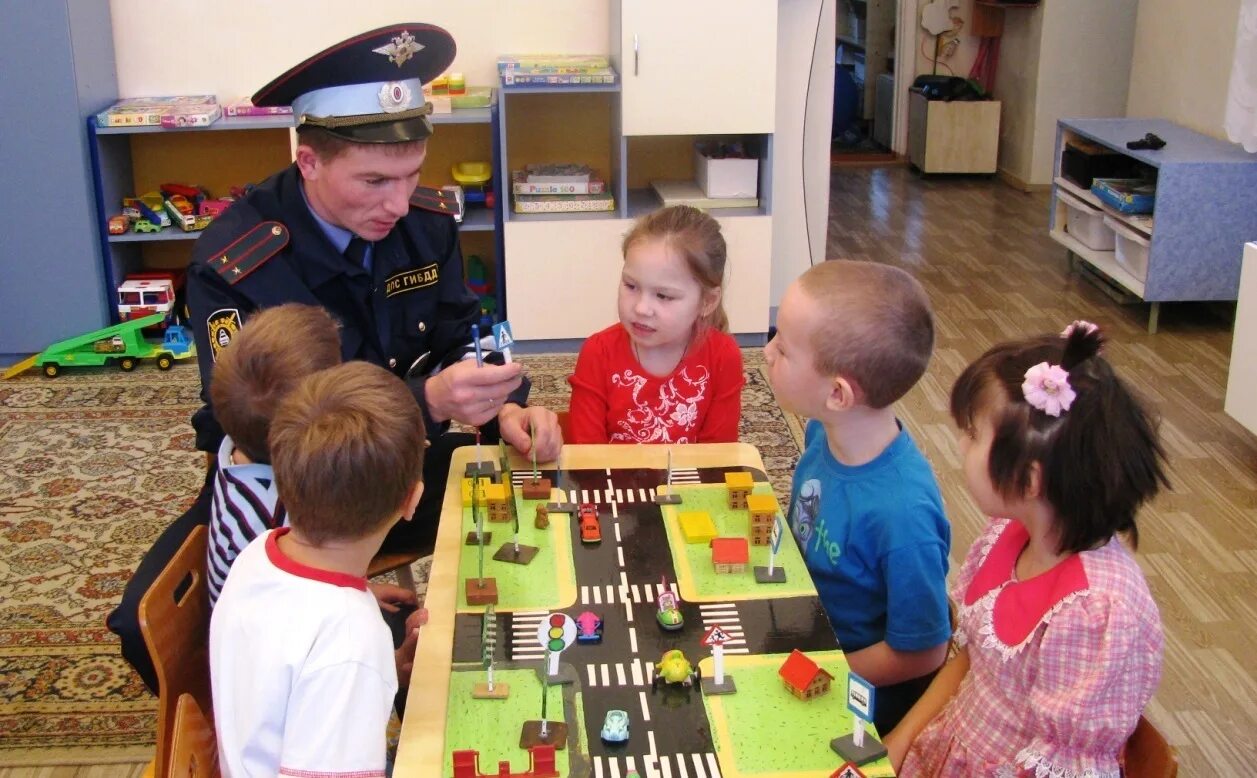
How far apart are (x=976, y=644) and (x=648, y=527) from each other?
463 millimetres

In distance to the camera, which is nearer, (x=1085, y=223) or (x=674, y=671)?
(x=674, y=671)

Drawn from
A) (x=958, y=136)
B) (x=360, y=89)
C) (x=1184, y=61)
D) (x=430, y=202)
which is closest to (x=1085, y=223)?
(x=1184, y=61)

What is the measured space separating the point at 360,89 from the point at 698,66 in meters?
2.11

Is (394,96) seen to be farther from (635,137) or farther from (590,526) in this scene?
(635,137)

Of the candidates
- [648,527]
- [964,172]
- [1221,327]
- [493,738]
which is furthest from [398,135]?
[964,172]

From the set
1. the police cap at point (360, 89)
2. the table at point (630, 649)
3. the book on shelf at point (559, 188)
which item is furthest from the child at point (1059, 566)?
the book on shelf at point (559, 188)

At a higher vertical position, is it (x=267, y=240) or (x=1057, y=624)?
(x=267, y=240)

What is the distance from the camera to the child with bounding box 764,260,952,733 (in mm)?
1770

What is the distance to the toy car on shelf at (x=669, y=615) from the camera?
1.55m

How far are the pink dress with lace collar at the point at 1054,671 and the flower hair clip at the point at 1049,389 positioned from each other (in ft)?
0.65

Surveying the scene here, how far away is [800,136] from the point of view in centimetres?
456

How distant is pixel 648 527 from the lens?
181 centimetres

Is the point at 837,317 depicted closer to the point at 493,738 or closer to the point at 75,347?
the point at 493,738

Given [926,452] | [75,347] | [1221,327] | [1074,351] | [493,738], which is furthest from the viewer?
[1221,327]
